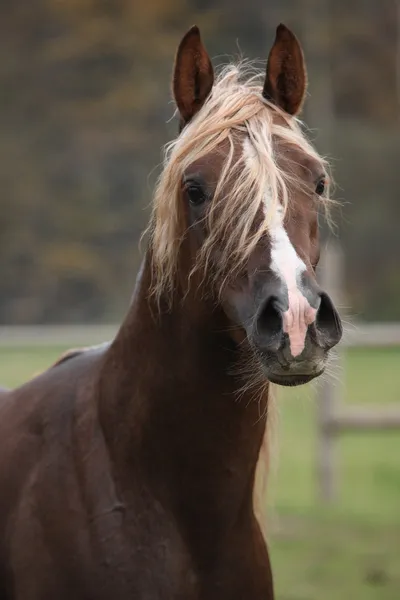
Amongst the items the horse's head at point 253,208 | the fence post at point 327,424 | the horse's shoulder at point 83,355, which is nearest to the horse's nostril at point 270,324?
the horse's head at point 253,208

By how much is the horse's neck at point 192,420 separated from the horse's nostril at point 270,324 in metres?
0.33

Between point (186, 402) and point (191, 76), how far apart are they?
848 millimetres

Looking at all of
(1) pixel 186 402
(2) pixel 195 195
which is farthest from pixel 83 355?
(2) pixel 195 195

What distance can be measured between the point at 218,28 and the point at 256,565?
767 inches

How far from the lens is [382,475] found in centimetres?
923

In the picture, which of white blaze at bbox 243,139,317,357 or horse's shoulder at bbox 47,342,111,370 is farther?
horse's shoulder at bbox 47,342,111,370

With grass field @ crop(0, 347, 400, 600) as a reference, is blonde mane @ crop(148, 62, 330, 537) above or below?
above

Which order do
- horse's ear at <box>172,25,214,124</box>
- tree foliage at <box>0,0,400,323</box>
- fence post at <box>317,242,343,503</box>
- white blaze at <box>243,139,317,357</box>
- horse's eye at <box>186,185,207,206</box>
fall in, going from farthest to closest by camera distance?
1. tree foliage at <box>0,0,400,323</box>
2. fence post at <box>317,242,343,503</box>
3. horse's ear at <box>172,25,214,124</box>
4. horse's eye at <box>186,185,207,206</box>
5. white blaze at <box>243,139,317,357</box>

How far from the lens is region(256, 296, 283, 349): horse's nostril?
7.23ft

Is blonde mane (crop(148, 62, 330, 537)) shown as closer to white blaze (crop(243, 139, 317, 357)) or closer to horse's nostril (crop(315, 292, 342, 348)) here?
white blaze (crop(243, 139, 317, 357))

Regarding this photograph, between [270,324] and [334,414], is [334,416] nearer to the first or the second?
[334,414]

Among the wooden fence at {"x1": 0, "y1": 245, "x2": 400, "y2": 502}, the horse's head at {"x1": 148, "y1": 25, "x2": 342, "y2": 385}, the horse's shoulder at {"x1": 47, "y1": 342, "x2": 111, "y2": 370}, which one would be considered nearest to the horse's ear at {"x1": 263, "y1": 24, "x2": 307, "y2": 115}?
the horse's head at {"x1": 148, "y1": 25, "x2": 342, "y2": 385}

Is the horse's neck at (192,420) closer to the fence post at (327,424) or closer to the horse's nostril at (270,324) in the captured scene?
the horse's nostril at (270,324)

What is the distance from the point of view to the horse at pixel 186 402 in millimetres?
2498
